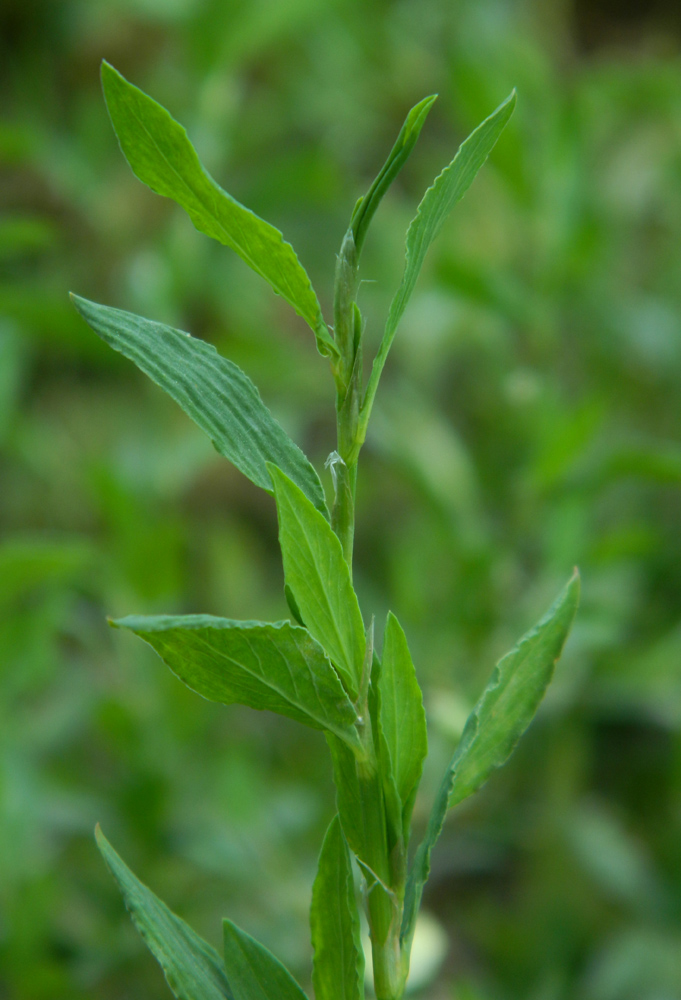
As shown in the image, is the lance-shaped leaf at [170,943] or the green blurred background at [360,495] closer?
the lance-shaped leaf at [170,943]

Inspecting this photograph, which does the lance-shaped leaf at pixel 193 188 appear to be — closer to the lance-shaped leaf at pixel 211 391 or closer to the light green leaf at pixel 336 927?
the lance-shaped leaf at pixel 211 391

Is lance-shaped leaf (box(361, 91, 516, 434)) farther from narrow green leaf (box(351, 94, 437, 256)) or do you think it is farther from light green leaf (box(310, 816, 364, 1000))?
light green leaf (box(310, 816, 364, 1000))

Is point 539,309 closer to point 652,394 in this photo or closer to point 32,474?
point 652,394

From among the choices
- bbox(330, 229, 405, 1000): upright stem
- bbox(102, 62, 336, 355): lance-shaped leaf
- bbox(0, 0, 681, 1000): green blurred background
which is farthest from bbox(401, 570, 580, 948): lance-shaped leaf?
bbox(0, 0, 681, 1000): green blurred background

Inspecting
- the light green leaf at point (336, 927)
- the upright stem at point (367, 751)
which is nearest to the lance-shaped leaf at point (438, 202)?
the upright stem at point (367, 751)

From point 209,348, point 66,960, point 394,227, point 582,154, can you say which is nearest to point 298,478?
point 209,348

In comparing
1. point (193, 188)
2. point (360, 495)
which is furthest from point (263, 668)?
point (360, 495)

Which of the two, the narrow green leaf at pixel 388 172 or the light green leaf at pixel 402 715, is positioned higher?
the narrow green leaf at pixel 388 172

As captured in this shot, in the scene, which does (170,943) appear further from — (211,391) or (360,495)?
(360,495)
